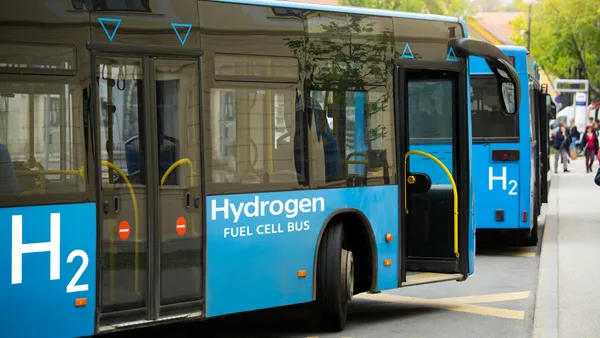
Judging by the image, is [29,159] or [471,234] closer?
[29,159]

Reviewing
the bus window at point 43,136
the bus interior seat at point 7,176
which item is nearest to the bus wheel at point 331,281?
the bus window at point 43,136

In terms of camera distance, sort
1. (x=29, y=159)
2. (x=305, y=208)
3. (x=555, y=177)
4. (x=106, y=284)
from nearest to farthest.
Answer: (x=29, y=159)
(x=106, y=284)
(x=305, y=208)
(x=555, y=177)

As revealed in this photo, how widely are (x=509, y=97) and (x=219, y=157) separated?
3472mm

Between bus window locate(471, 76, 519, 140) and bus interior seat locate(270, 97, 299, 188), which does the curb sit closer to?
bus window locate(471, 76, 519, 140)

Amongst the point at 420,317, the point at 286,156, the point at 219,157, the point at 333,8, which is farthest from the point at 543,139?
the point at 219,157

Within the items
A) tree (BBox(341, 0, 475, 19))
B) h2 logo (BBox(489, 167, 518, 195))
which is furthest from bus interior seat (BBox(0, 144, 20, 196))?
tree (BBox(341, 0, 475, 19))

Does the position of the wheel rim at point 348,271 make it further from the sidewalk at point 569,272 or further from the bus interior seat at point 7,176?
the bus interior seat at point 7,176

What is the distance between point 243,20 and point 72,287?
2440 millimetres

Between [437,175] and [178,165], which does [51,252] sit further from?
[437,175]

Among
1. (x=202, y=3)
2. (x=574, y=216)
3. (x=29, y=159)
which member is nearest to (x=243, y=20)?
(x=202, y=3)

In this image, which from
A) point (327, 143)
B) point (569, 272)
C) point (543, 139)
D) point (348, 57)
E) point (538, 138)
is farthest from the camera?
point (543, 139)

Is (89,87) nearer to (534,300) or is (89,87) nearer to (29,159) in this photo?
(29,159)

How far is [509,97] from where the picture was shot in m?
10.6

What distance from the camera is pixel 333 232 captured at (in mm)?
9328
